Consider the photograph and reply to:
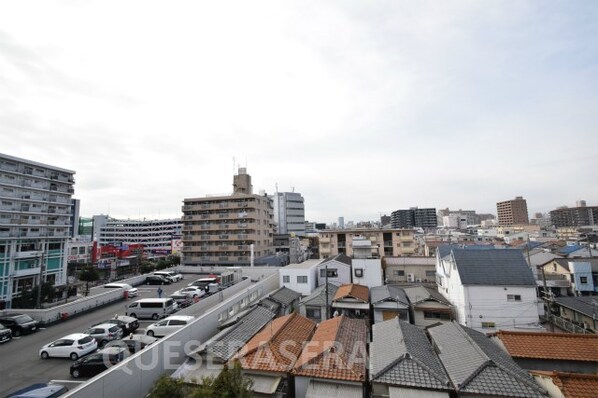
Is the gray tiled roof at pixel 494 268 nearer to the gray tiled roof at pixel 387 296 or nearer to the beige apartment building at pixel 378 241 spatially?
the gray tiled roof at pixel 387 296

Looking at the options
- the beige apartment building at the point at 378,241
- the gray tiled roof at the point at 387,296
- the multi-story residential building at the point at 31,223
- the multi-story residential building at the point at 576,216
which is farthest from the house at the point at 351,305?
the multi-story residential building at the point at 576,216

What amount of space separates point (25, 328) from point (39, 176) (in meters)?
32.3

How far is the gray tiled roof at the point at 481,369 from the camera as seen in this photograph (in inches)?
406

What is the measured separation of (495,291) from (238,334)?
61.9 ft

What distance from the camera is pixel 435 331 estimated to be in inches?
619

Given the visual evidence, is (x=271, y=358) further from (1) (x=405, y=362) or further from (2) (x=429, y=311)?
(2) (x=429, y=311)

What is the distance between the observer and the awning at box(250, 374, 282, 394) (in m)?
11.2

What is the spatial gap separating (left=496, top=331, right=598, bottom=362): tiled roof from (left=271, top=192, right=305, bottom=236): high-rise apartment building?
264 feet

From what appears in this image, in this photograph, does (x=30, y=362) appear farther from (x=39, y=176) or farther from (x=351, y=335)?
(x=39, y=176)

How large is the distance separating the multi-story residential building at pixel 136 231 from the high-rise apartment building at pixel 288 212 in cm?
3604

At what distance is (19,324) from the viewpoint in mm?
19516

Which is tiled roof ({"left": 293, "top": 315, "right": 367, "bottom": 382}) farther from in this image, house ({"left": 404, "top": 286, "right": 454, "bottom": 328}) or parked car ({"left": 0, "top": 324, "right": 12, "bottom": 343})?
parked car ({"left": 0, "top": 324, "right": 12, "bottom": 343})

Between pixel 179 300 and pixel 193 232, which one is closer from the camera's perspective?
pixel 179 300

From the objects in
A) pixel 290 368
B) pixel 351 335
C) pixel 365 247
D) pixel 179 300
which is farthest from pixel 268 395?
pixel 365 247
